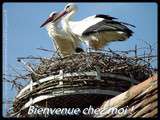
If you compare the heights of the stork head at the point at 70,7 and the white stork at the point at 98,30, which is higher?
the stork head at the point at 70,7

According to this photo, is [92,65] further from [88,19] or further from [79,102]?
[88,19]

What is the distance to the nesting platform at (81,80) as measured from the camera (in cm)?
924

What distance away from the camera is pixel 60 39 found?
11.3m

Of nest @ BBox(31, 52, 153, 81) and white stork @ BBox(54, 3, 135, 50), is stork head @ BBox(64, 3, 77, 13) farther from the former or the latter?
nest @ BBox(31, 52, 153, 81)

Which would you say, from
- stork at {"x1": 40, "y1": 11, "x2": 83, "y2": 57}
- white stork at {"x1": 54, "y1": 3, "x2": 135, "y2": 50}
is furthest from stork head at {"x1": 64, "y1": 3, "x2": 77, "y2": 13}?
white stork at {"x1": 54, "y1": 3, "x2": 135, "y2": 50}

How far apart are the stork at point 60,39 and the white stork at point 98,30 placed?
96 mm

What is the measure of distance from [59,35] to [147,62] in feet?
6.81

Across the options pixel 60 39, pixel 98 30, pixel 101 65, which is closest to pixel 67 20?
pixel 60 39

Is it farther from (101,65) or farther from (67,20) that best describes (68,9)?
(101,65)

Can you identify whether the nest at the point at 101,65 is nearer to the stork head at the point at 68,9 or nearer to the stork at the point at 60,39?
the stork at the point at 60,39

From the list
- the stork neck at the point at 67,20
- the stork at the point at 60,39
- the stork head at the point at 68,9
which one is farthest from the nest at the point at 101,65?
the stork head at the point at 68,9

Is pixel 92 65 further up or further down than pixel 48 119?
further up

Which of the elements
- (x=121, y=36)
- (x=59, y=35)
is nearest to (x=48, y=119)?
(x=121, y=36)

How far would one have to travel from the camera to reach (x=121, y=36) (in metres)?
10.2
